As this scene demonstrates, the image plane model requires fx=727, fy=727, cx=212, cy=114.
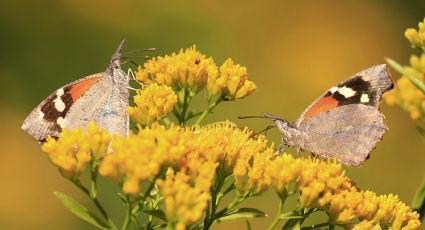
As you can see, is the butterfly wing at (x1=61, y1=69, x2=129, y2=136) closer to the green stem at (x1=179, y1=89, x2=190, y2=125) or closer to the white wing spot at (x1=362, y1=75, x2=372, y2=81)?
the green stem at (x1=179, y1=89, x2=190, y2=125)

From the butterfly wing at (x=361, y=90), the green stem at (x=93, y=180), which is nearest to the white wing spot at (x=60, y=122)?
the green stem at (x=93, y=180)

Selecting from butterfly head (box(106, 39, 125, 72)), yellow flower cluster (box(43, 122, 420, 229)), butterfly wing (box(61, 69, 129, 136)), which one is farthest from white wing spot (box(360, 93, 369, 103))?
butterfly head (box(106, 39, 125, 72))

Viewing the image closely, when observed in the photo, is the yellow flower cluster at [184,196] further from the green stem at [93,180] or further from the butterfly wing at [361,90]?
the butterfly wing at [361,90]

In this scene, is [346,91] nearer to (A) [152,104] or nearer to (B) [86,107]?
(A) [152,104]

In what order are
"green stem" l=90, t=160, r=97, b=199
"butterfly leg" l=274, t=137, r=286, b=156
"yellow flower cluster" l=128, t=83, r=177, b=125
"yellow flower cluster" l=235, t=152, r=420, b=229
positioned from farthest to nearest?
"yellow flower cluster" l=128, t=83, r=177, b=125 → "butterfly leg" l=274, t=137, r=286, b=156 → "yellow flower cluster" l=235, t=152, r=420, b=229 → "green stem" l=90, t=160, r=97, b=199

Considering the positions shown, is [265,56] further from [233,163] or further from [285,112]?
[233,163]

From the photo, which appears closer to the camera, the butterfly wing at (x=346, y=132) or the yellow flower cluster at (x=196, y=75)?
the butterfly wing at (x=346, y=132)
